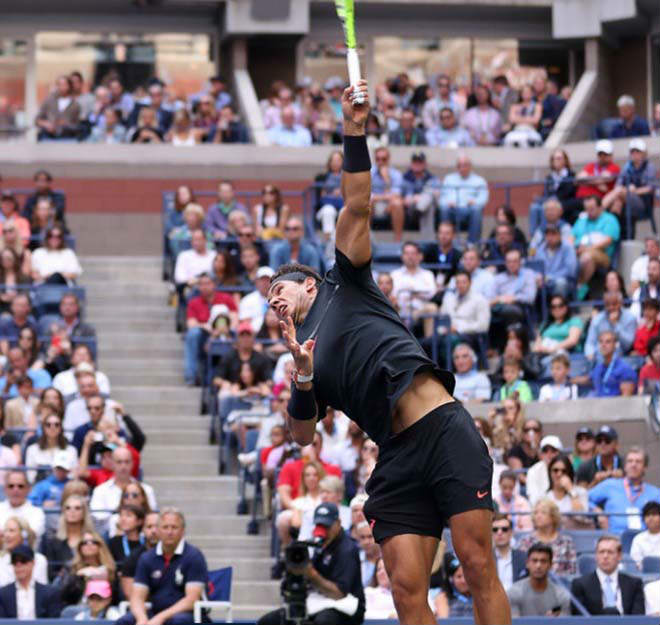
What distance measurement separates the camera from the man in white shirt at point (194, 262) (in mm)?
18609

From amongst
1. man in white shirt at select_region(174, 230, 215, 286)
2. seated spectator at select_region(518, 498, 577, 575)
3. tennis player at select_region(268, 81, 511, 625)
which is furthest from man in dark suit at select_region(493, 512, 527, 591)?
man in white shirt at select_region(174, 230, 215, 286)

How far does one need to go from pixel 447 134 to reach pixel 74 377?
900cm

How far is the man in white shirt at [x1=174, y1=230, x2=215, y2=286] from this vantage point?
18.6 m

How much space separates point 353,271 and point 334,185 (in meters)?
13.1

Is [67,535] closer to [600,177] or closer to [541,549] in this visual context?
[541,549]

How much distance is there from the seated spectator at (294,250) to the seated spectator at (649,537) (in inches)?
236

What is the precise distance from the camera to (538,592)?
39.7 feet

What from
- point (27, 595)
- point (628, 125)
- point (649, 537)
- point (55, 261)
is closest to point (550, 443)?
point (649, 537)

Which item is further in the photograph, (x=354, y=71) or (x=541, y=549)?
(x=541, y=549)

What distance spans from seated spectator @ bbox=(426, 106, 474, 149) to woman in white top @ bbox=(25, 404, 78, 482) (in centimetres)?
1011

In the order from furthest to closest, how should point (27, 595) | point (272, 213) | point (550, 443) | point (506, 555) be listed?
point (272, 213)
point (550, 443)
point (506, 555)
point (27, 595)

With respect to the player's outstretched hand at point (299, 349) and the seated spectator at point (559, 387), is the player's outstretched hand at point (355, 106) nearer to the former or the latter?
the player's outstretched hand at point (299, 349)

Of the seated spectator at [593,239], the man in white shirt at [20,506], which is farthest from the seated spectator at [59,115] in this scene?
the man in white shirt at [20,506]

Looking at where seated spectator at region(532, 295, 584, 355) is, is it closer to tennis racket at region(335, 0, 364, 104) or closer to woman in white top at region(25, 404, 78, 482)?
woman in white top at region(25, 404, 78, 482)
